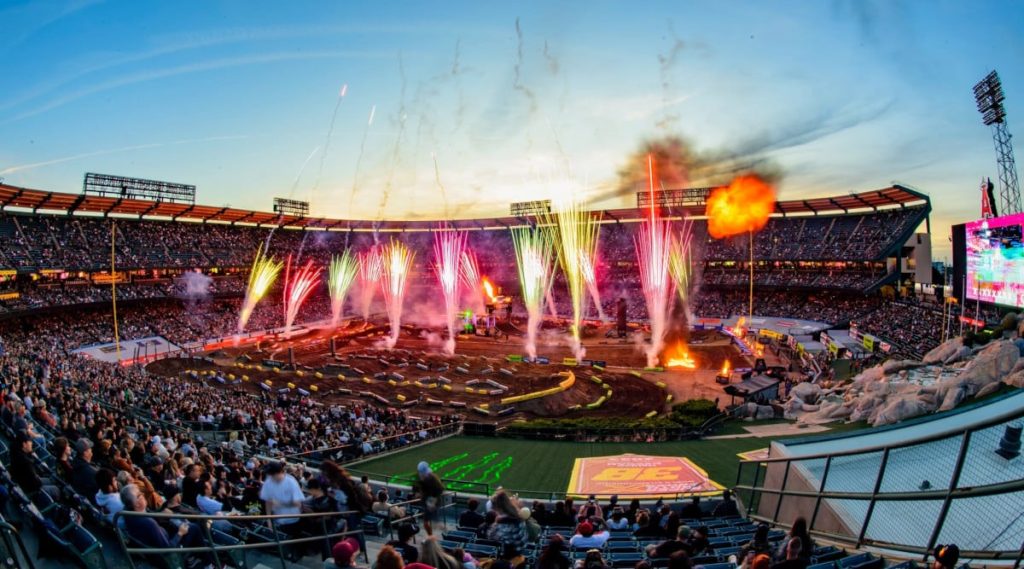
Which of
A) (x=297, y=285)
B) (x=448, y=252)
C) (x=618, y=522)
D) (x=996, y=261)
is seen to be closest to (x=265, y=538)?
A: (x=618, y=522)

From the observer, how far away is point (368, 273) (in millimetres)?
85500

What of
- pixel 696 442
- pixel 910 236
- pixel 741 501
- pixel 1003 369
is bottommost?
pixel 696 442

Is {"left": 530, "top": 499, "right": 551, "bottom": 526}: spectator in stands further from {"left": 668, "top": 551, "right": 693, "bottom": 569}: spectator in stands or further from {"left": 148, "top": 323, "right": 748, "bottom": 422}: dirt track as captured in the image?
{"left": 148, "top": 323, "right": 748, "bottom": 422}: dirt track

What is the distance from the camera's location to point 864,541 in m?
6.69

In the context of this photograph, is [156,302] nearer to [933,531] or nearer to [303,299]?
[303,299]

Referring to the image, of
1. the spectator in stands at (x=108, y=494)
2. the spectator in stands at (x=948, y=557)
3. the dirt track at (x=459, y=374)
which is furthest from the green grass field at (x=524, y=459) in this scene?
the spectator in stands at (x=948, y=557)

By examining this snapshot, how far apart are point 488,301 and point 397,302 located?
11.7 metres

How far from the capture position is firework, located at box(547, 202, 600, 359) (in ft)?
166

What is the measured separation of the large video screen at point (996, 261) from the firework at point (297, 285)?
63.4 metres

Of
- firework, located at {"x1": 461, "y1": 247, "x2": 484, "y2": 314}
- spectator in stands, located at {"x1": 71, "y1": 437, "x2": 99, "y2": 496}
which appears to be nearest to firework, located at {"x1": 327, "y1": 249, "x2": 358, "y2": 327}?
firework, located at {"x1": 461, "y1": 247, "x2": 484, "y2": 314}

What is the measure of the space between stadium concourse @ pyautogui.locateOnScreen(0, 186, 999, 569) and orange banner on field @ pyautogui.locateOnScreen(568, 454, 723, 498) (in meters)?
1.53

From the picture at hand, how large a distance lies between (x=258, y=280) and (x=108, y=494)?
2691 inches

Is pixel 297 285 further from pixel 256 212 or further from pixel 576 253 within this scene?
pixel 576 253

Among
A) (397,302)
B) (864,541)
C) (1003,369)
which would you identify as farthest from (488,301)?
(864,541)
